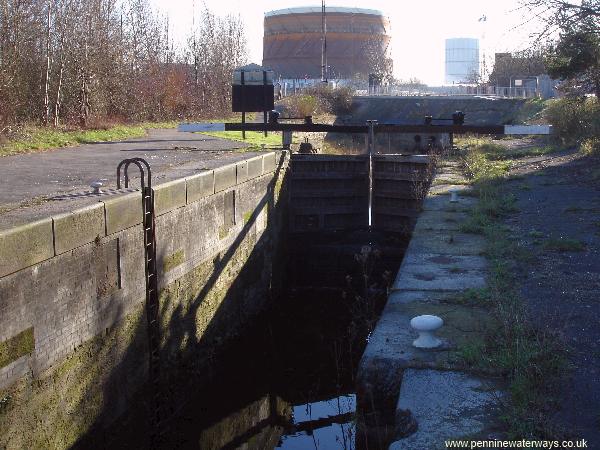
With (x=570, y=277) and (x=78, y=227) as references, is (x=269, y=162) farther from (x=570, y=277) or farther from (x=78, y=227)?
(x=78, y=227)

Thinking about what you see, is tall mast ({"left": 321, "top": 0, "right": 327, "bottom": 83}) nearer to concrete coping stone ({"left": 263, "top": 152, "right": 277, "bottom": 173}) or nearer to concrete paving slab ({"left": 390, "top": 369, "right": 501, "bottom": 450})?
concrete coping stone ({"left": 263, "top": 152, "right": 277, "bottom": 173})

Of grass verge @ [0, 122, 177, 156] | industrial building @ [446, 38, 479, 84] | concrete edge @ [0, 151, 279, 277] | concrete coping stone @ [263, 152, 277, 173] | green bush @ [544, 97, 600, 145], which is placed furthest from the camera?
industrial building @ [446, 38, 479, 84]

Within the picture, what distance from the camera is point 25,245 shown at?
202 inches

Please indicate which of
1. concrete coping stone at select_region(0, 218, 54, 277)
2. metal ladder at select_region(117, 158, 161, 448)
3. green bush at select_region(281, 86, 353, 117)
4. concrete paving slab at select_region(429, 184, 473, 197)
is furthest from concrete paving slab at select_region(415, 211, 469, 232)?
green bush at select_region(281, 86, 353, 117)

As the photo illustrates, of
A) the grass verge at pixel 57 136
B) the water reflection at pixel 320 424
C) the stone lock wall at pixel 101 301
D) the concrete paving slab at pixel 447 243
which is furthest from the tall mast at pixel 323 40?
the water reflection at pixel 320 424

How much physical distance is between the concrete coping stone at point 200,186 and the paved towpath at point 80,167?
23cm

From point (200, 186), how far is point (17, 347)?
4148mm

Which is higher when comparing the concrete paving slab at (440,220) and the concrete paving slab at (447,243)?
the concrete paving slab at (440,220)

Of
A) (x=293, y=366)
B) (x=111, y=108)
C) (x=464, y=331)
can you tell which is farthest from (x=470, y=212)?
(x=111, y=108)

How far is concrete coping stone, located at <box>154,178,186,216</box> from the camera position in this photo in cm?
757

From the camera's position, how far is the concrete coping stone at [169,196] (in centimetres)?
757

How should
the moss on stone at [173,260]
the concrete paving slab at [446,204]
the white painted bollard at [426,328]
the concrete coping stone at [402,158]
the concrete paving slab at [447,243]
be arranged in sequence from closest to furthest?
the white painted bollard at [426,328], the moss on stone at [173,260], the concrete paving slab at [447,243], the concrete paving slab at [446,204], the concrete coping stone at [402,158]

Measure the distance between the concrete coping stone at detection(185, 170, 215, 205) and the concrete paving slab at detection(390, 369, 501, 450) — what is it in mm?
4535

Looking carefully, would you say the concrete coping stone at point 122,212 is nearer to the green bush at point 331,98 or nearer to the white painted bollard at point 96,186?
the white painted bollard at point 96,186
